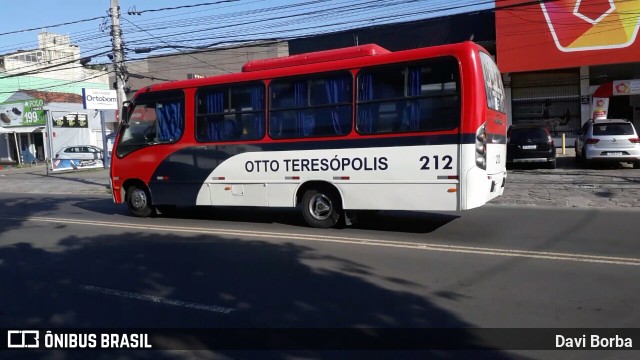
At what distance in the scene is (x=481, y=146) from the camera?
7.53 m

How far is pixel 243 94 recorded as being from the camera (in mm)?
9336

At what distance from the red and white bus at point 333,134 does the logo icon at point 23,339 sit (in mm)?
4995

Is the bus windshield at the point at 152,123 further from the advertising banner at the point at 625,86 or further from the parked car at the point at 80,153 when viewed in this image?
the advertising banner at the point at 625,86

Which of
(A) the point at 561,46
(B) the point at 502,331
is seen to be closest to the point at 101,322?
(B) the point at 502,331

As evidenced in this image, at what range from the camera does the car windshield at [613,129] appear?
615 inches

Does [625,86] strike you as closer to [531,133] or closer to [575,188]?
[531,133]

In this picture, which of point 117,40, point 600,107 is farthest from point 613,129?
point 117,40

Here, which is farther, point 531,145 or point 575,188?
point 531,145

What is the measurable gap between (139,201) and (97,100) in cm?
1135

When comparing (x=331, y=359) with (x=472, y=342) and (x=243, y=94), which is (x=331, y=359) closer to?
(x=472, y=342)

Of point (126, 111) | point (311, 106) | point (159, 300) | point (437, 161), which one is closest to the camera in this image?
point (159, 300)

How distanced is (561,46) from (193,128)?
1918 centimetres

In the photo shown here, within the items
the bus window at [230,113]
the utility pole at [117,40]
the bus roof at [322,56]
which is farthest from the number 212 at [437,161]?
the utility pole at [117,40]

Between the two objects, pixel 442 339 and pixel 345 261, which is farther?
pixel 345 261
